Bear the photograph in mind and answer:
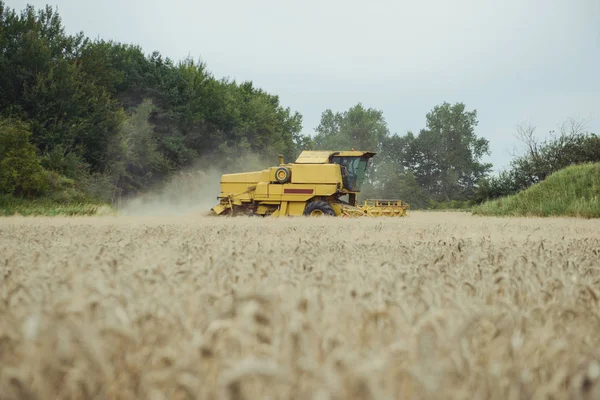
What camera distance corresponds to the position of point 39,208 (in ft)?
65.7

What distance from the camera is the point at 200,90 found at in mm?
45625

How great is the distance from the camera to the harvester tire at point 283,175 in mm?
21688

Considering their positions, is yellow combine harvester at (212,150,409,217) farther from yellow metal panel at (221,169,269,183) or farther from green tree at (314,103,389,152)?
green tree at (314,103,389,152)

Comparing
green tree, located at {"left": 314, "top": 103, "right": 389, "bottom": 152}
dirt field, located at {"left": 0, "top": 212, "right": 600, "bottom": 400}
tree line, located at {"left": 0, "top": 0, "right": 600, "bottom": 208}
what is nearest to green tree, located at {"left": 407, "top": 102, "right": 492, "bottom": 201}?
green tree, located at {"left": 314, "top": 103, "right": 389, "bottom": 152}

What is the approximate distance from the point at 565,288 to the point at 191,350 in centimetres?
174

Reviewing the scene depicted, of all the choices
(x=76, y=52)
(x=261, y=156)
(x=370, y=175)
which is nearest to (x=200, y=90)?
(x=261, y=156)

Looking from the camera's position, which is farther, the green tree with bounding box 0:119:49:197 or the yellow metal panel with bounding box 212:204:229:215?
the yellow metal panel with bounding box 212:204:229:215

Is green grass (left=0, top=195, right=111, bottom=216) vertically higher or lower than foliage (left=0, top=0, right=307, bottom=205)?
lower

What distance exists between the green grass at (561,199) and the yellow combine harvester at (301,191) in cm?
404

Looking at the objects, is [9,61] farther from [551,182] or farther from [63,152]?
[551,182]

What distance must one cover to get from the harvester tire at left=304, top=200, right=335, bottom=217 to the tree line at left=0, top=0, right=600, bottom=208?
9.59 meters

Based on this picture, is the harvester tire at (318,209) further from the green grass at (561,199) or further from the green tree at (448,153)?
the green tree at (448,153)

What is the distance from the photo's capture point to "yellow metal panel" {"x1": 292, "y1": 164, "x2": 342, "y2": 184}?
21.5m

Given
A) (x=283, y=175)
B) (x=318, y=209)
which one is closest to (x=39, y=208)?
(x=283, y=175)
